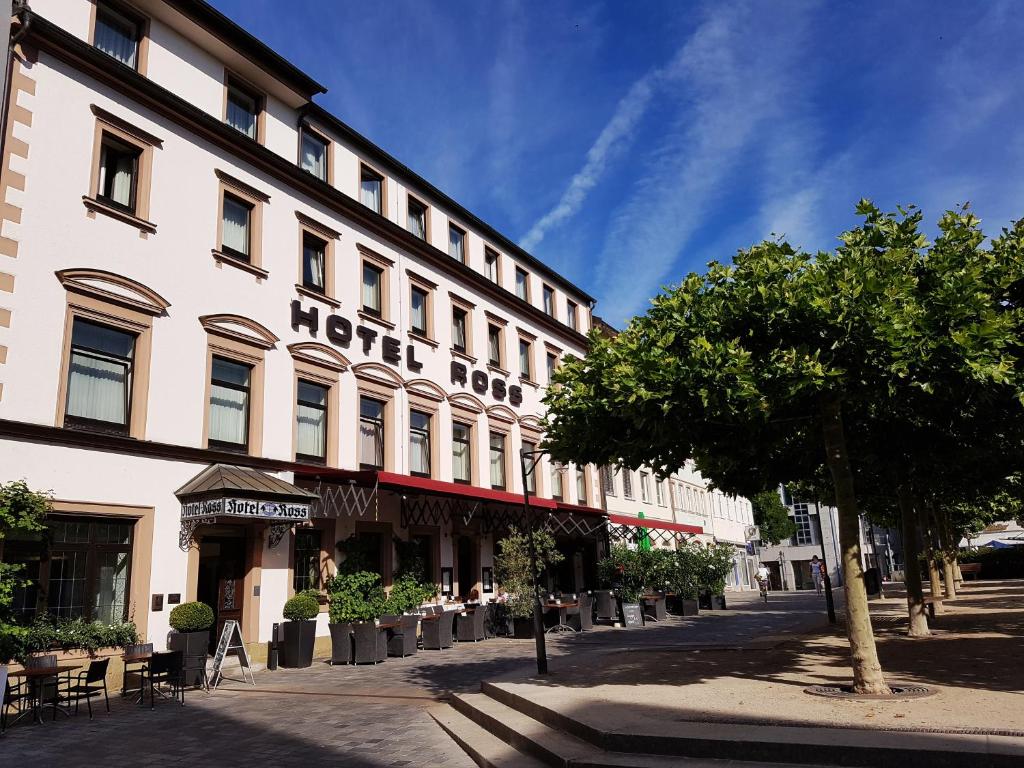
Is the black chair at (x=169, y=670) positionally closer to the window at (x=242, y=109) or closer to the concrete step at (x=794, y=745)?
the concrete step at (x=794, y=745)

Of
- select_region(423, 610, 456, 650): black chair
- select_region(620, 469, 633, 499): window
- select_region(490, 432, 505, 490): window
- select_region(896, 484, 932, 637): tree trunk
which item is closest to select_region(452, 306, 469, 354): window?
select_region(490, 432, 505, 490): window

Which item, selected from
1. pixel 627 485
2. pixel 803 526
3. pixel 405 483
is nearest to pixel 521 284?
pixel 627 485

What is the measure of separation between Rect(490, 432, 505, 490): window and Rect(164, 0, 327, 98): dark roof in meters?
12.0

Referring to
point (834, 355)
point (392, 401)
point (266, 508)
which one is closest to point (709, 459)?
point (834, 355)

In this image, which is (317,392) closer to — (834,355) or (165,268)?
(165,268)

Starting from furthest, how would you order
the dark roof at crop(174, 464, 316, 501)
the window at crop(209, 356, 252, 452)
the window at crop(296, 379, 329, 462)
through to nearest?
the window at crop(296, 379, 329, 462), the window at crop(209, 356, 252, 452), the dark roof at crop(174, 464, 316, 501)

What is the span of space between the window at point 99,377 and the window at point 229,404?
188 cm

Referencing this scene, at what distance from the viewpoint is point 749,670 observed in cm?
1145

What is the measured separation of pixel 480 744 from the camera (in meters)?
8.56

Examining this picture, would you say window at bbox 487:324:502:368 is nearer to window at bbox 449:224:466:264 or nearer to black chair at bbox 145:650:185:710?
window at bbox 449:224:466:264

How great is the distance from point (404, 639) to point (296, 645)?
243 centimetres

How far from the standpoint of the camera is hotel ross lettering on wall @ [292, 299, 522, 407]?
18703mm

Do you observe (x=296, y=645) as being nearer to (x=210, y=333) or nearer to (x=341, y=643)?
(x=341, y=643)

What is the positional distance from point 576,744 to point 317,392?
12.9 metres
